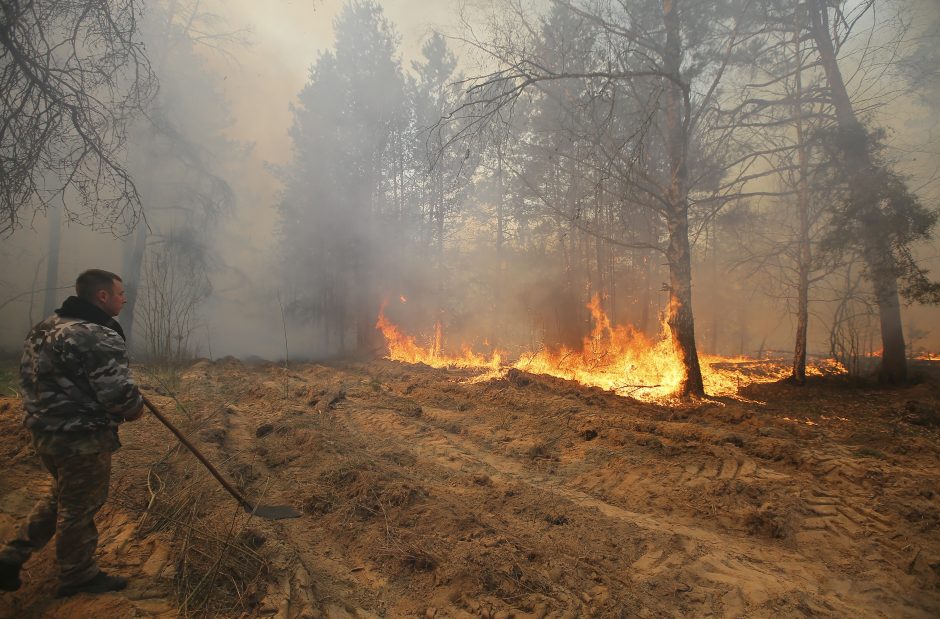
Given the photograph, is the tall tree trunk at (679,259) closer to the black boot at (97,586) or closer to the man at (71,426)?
the man at (71,426)

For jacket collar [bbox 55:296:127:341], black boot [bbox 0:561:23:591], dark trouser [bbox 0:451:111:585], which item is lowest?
black boot [bbox 0:561:23:591]

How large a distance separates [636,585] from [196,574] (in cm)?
317

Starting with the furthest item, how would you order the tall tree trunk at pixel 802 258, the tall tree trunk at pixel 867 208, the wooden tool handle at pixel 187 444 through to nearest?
the tall tree trunk at pixel 802 258 → the tall tree trunk at pixel 867 208 → the wooden tool handle at pixel 187 444

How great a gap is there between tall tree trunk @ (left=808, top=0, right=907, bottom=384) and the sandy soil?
2120 mm

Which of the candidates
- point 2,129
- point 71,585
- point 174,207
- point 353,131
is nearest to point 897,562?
point 71,585

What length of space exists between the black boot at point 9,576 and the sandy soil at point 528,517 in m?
0.12

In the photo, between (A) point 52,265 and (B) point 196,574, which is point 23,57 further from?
(A) point 52,265

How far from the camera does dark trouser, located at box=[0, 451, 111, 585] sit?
292 centimetres

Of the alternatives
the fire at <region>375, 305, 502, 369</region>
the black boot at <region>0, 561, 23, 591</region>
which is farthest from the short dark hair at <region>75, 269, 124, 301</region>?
the fire at <region>375, 305, 502, 369</region>

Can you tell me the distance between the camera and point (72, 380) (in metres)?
2.98

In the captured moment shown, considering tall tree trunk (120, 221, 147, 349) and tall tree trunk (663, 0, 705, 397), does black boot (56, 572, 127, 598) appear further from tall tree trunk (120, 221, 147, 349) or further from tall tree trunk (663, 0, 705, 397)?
tall tree trunk (120, 221, 147, 349)

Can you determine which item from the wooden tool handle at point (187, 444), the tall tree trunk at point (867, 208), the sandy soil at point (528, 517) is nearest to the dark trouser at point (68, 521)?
the sandy soil at point (528, 517)

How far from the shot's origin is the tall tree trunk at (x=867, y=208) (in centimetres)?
848

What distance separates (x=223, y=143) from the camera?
19500 mm
